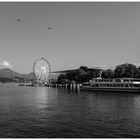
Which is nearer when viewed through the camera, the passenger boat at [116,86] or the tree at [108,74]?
the passenger boat at [116,86]

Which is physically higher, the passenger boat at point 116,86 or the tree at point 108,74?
the tree at point 108,74

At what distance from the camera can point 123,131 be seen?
3089 cm

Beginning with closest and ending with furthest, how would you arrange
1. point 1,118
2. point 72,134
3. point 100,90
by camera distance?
point 72,134 < point 1,118 < point 100,90

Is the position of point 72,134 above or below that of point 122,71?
below

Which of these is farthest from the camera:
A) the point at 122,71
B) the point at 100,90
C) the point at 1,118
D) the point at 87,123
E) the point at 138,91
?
the point at 122,71

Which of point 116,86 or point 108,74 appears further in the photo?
point 108,74

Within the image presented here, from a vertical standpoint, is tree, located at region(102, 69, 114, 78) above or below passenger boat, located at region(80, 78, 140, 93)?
above

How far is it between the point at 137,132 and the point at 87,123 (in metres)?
8.49

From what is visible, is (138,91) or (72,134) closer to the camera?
(72,134)

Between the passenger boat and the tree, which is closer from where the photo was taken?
the passenger boat

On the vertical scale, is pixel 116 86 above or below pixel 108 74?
below

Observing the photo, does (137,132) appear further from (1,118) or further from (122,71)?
(122,71)

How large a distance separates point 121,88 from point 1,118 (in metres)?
90.0

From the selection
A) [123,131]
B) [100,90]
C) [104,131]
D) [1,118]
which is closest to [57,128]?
[104,131]
